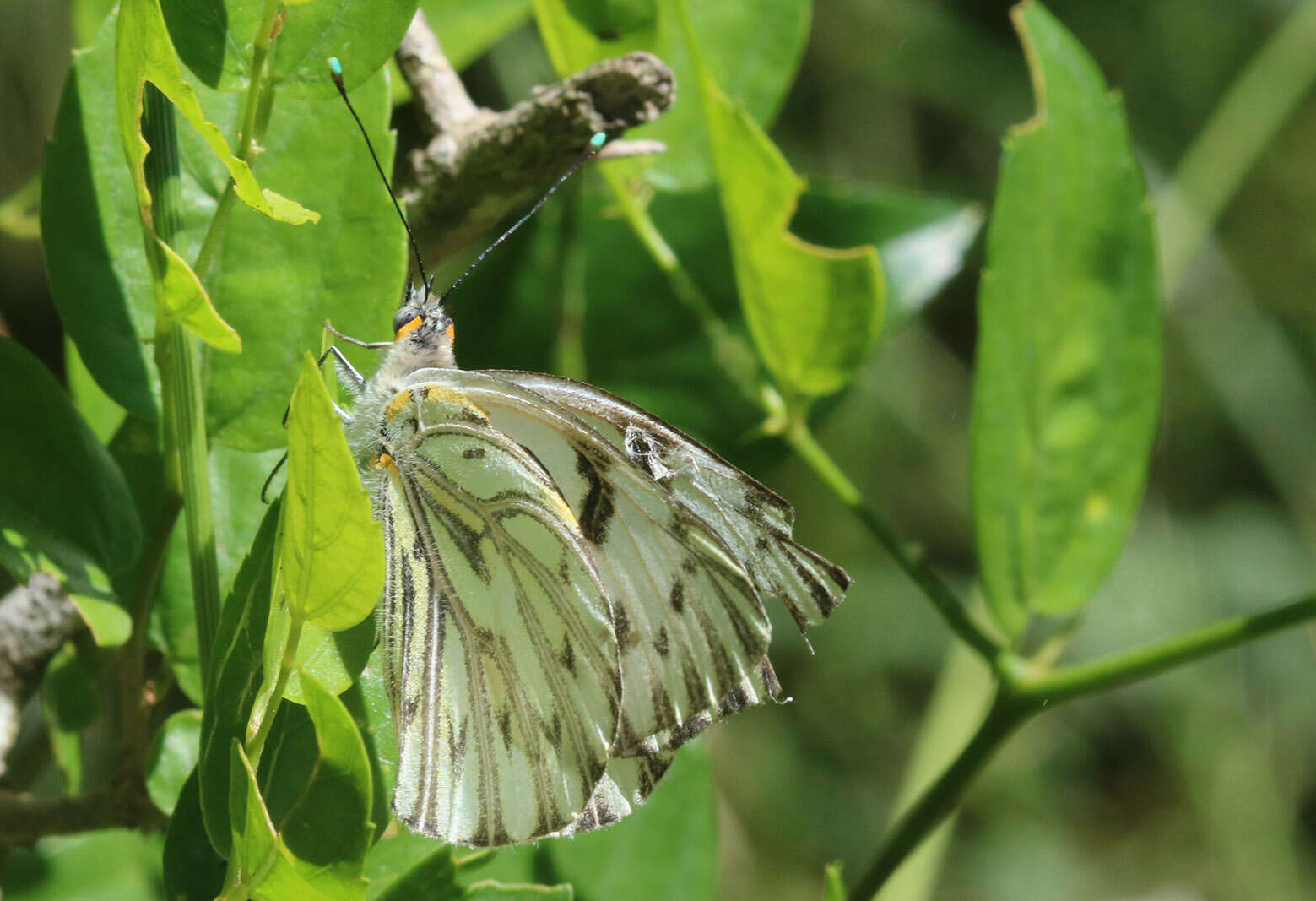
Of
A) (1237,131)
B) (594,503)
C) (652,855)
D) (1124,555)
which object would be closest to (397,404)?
(594,503)

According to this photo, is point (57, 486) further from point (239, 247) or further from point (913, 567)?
point (913, 567)

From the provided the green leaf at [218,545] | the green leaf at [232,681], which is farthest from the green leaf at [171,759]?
the green leaf at [232,681]

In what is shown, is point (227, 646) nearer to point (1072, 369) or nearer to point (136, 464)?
point (136, 464)

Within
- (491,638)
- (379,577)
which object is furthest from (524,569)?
(379,577)

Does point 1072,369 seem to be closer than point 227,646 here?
No

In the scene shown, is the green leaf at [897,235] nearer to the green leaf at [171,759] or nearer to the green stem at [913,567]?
the green stem at [913,567]

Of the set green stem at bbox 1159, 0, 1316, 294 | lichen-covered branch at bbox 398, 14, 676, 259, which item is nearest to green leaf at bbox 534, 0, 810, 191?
lichen-covered branch at bbox 398, 14, 676, 259
